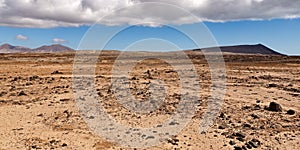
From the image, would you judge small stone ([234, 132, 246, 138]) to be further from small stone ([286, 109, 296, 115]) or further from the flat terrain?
small stone ([286, 109, 296, 115])

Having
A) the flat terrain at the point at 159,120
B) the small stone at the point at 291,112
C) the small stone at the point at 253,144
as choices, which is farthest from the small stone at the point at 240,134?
the small stone at the point at 291,112

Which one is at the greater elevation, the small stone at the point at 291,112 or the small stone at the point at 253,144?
the small stone at the point at 291,112

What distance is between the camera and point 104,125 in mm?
9688

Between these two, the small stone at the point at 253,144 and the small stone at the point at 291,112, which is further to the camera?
the small stone at the point at 291,112

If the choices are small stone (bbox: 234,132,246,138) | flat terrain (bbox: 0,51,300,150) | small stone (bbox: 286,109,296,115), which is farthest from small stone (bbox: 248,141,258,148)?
small stone (bbox: 286,109,296,115)

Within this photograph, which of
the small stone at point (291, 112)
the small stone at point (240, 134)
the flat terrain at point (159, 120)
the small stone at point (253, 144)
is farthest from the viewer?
the small stone at point (291, 112)

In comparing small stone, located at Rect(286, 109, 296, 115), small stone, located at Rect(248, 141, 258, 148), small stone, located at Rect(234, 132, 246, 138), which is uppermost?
small stone, located at Rect(286, 109, 296, 115)

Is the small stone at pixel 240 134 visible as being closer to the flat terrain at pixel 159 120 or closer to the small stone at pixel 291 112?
the flat terrain at pixel 159 120

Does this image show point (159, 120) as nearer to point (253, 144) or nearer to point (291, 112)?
point (253, 144)

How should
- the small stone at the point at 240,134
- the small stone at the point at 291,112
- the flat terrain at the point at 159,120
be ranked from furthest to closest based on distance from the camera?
the small stone at the point at 291,112, the small stone at the point at 240,134, the flat terrain at the point at 159,120

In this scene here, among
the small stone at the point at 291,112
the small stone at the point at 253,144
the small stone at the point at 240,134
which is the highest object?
the small stone at the point at 291,112

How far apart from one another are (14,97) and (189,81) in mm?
7914

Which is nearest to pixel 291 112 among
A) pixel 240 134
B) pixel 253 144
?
pixel 240 134

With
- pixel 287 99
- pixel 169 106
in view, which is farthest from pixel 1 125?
pixel 287 99
